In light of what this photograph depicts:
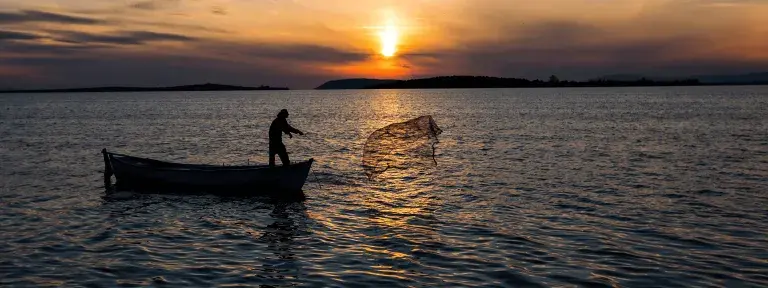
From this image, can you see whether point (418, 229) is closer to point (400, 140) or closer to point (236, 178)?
point (400, 140)

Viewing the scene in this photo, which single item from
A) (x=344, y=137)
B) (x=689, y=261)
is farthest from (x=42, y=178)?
(x=344, y=137)

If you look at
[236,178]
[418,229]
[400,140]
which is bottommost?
[418,229]

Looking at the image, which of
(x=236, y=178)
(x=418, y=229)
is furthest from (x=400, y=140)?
(x=236, y=178)

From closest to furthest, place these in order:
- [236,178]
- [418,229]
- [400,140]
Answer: [418,229], [400,140], [236,178]

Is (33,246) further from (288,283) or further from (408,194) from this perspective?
(408,194)

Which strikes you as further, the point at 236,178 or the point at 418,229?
the point at 236,178

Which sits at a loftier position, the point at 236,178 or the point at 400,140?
the point at 400,140

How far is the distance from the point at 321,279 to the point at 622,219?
10529mm

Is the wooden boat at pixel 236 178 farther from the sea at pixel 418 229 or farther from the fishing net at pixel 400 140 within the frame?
the fishing net at pixel 400 140

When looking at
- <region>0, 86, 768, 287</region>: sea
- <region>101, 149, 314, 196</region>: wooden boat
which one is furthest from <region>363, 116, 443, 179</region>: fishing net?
<region>101, 149, 314, 196</region>: wooden boat

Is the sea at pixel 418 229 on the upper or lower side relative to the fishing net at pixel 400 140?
lower

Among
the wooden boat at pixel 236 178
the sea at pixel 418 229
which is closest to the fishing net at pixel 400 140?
the sea at pixel 418 229

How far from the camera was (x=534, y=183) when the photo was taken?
28.6m

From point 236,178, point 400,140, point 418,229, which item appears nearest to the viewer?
point 418,229
